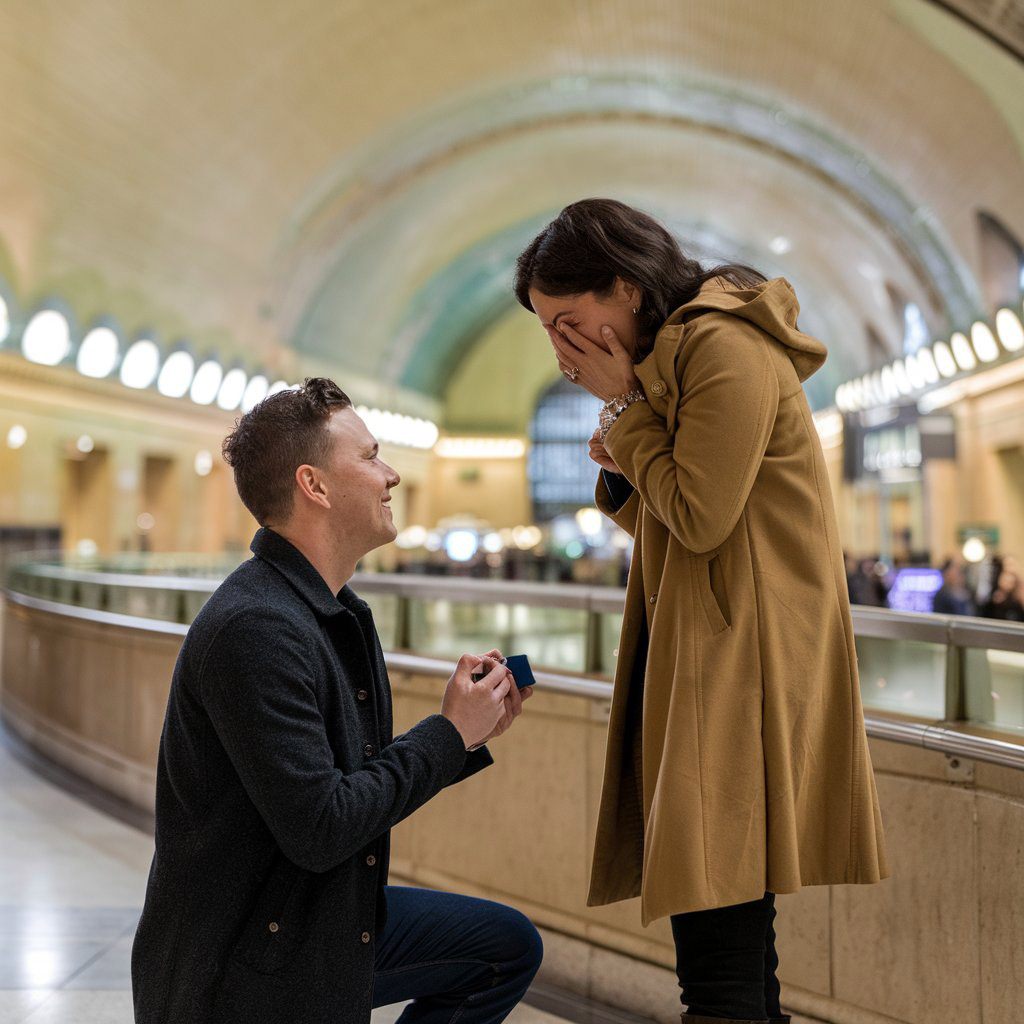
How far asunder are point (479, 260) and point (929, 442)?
21.8m

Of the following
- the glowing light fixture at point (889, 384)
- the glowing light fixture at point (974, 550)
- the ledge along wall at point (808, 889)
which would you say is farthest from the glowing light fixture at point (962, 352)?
the ledge along wall at point (808, 889)

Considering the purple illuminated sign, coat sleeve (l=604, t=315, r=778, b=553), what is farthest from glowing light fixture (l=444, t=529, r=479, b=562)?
coat sleeve (l=604, t=315, r=778, b=553)

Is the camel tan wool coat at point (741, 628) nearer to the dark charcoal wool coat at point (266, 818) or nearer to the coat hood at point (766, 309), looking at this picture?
the coat hood at point (766, 309)

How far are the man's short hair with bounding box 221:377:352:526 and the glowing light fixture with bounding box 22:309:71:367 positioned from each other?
23242mm

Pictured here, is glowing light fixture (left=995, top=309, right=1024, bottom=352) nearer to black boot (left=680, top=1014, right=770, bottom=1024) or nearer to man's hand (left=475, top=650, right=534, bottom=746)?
man's hand (left=475, top=650, right=534, bottom=746)

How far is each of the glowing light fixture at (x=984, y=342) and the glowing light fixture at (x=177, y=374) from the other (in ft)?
61.6

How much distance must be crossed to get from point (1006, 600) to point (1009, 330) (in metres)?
15.5

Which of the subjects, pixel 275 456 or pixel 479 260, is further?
pixel 479 260

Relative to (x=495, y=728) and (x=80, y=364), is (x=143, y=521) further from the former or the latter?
(x=495, y=728)

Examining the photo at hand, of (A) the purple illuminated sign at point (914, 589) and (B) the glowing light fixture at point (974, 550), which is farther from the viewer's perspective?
(B) the glowing light fixture at point (974, 550)

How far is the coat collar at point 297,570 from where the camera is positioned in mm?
1881

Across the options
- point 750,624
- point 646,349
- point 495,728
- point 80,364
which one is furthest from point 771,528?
point 80,364

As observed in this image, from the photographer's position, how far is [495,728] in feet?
6.51

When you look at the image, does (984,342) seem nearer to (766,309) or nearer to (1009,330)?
(1009,330)
